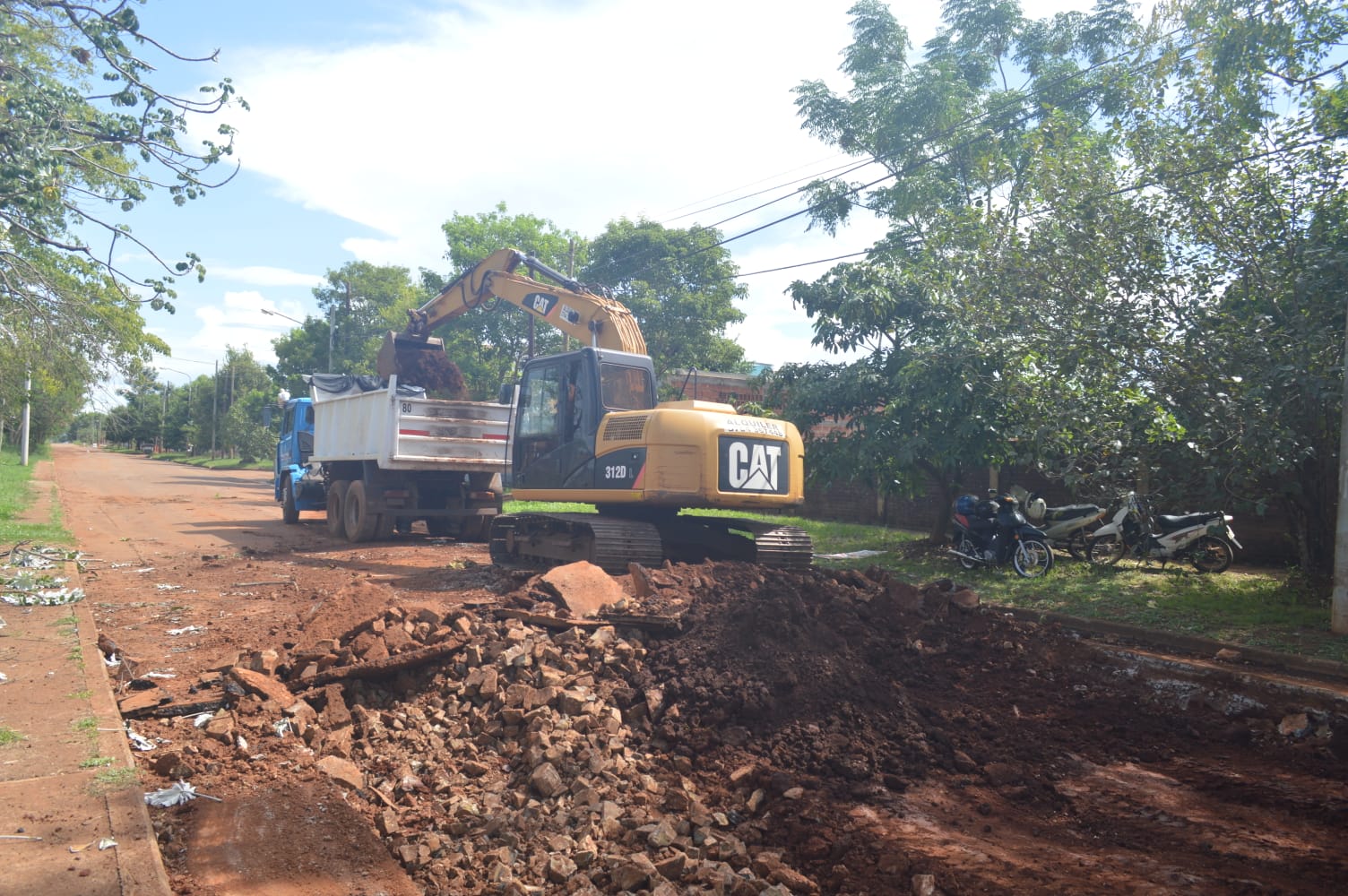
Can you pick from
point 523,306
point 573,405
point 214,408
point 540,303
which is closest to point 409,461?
point 523,306

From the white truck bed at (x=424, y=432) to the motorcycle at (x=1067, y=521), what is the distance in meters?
7.66

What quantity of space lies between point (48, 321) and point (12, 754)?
606cm

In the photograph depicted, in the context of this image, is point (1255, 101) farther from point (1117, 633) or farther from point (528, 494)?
point (528, 494)

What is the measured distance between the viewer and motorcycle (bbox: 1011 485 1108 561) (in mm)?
12742

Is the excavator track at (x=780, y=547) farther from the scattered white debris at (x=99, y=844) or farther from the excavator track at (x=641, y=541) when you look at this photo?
the scattered white debris at (x=99, y=844)

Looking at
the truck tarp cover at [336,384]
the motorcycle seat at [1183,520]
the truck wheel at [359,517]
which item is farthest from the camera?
the truck tarp cover at [336,384]

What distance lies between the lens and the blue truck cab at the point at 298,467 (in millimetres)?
18797

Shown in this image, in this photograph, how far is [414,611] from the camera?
7.54 m

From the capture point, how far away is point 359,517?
15.5m

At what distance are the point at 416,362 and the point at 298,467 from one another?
5.15m

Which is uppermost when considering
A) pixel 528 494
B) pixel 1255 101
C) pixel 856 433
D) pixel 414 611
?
pixel 1255 101

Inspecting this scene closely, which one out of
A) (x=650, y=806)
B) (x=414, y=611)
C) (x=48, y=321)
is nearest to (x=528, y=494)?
(x=414, y=611)

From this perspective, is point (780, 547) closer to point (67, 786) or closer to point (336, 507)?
point (67, 786)

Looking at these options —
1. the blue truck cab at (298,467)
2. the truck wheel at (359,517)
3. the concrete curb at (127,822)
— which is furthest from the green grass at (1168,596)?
the blue truck cab at (298,467)
